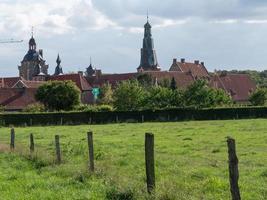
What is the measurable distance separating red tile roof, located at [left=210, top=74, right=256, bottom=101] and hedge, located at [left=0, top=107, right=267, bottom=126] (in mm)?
58221

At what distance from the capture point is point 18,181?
15656 mm

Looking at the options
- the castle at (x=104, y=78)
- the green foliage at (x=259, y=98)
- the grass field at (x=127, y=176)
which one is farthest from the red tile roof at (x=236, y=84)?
the grass field at (x=127, y=176)

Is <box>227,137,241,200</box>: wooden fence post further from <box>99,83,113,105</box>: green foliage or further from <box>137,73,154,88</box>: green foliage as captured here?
<box>137,73,154,88</box>: green foliage

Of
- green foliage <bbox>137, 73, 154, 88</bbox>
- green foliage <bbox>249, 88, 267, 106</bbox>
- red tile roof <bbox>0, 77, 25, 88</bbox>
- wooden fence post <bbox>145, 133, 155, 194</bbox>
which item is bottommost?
wooden fence post <bbox>145, 133, 155, 194</bbox>

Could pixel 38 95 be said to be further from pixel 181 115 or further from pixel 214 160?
pixel 214 160

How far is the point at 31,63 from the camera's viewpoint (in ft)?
587

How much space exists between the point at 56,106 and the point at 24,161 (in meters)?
68.2

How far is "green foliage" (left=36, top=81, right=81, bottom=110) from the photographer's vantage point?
88.5m

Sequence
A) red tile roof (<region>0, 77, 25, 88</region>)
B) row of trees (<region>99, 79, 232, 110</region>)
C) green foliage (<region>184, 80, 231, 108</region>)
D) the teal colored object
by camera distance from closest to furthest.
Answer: row of trees (<region>99, 79, 232, 110</region>)
green foliage (<region>184, 80, 231, 108</region>)
the teal colored object
red tile roof (<region>0, 77, 25, 88</region>)

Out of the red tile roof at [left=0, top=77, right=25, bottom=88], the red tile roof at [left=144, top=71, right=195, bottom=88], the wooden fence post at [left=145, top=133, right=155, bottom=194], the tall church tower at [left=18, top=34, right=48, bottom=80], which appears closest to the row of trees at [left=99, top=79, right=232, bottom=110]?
the red tile roof at [left=144, top=71, right=195, bottom=88]

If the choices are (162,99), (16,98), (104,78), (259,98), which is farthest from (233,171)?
(104,78)

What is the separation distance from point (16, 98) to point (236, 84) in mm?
57913

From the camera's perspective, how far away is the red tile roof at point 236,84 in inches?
5330

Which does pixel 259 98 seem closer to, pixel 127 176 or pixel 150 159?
pixel 127 176
